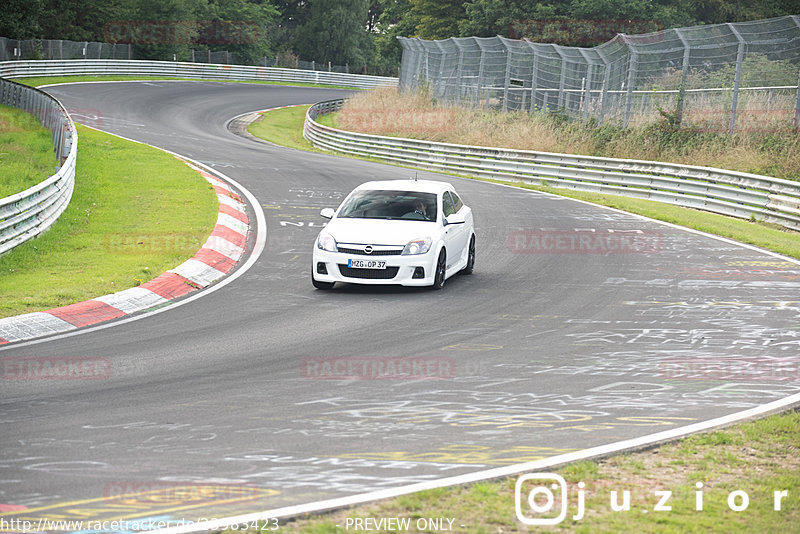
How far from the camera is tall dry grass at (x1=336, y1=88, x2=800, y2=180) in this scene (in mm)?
25203

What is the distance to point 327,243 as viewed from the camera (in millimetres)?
13812

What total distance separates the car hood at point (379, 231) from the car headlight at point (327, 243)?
0.20 ft

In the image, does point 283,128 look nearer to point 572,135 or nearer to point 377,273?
point 572,135

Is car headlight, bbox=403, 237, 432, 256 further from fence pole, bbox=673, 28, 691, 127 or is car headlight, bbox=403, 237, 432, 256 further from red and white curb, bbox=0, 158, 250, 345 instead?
fence pole, bbox=673, 28, 691, 127

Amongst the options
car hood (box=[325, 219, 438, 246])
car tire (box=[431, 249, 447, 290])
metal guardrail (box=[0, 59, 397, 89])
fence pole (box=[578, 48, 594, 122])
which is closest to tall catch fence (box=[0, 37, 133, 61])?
metal guardrail (box=[0, 59, 397, 89])

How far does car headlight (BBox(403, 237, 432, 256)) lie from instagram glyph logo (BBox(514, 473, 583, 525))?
752 centimetres

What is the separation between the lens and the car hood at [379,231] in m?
13.7

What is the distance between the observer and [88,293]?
12.8m

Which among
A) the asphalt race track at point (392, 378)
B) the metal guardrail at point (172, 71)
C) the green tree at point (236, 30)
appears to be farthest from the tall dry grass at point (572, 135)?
the green tree at point (236, 30)

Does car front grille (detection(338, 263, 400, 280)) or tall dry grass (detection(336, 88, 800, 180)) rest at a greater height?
tall dry grass (detection(336, 88, 800, 180))

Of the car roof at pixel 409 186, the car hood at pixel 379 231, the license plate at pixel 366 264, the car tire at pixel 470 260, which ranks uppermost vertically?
the car roof at pixel 409 186

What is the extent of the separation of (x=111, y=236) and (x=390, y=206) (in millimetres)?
5849

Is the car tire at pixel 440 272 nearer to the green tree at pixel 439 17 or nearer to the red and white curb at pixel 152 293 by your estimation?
the red and white curb at pixel 152 293

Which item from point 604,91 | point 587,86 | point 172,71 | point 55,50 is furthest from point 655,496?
point 172,71
